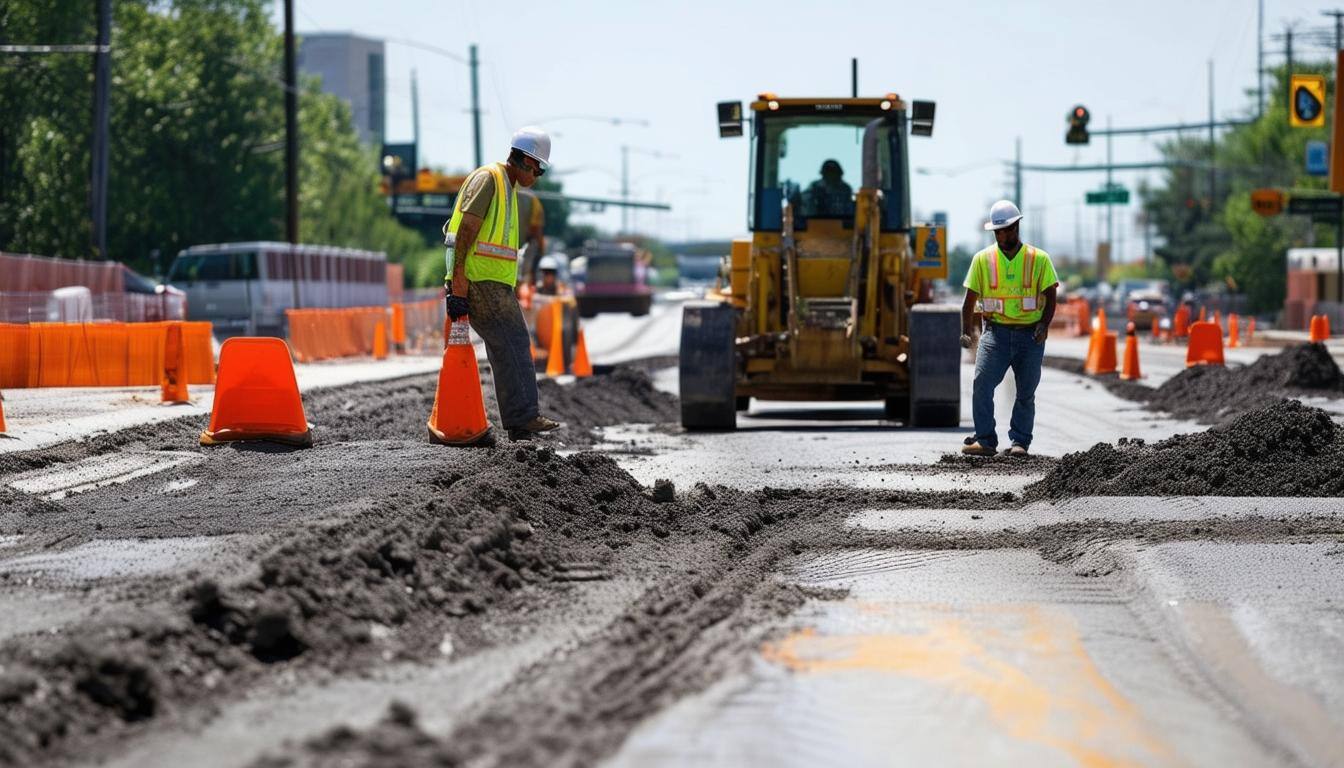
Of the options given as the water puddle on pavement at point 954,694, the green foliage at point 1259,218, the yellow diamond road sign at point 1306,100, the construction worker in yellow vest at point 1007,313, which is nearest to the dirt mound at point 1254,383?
the construction worker in yellow vest at point 1007,313

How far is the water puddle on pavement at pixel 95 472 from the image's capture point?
12109 mm

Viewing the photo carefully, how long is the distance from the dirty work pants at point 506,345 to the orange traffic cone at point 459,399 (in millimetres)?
133

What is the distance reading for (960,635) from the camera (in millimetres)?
7219

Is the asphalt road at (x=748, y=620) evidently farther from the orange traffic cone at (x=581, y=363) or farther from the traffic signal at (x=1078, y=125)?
the traffic signal at (x=1078, y=125)

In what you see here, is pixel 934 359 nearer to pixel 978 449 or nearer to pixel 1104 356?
pixel 978 449

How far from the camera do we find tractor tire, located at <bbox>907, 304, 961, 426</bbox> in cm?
1762

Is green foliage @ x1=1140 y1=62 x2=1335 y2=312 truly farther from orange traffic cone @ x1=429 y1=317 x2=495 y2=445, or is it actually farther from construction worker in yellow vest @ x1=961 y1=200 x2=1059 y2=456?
orange traffic cone @ x1=429 y1=317 x2=495 y2=445

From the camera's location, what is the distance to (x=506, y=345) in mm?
12820

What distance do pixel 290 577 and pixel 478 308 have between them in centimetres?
561

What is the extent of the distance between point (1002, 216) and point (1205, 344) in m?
14.0

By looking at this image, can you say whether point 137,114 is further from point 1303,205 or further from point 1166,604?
point 1166,604

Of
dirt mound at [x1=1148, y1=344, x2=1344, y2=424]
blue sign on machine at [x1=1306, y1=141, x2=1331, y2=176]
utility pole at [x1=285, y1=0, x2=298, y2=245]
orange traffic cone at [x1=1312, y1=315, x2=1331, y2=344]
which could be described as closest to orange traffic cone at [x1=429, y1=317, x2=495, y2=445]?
dirt mound at [x1=1148, y1=344, x2=1344, y2=424]

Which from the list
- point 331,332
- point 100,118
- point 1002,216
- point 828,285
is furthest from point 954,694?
point 100,118

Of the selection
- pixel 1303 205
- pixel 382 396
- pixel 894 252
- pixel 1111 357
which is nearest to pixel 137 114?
pixel 1303 205
